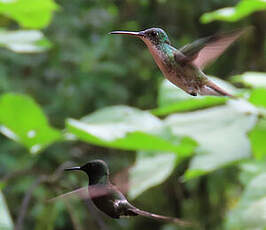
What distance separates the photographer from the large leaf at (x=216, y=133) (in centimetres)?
109

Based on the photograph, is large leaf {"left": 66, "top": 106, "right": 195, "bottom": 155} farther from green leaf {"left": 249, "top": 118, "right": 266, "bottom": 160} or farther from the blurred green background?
the blurred green background

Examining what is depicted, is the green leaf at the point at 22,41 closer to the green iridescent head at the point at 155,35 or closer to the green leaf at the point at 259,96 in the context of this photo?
the green leaf at the point at 259,96

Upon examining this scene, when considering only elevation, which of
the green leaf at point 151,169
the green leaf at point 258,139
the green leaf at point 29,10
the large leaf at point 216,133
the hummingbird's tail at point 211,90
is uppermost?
the hummingbird's tail at point 211,90

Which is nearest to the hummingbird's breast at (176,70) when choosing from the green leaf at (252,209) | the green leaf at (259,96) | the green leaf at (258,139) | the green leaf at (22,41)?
the green leaf at (259,96)

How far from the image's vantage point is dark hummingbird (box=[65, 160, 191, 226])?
33 centimetres

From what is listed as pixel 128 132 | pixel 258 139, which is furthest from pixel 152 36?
pixel 258 139

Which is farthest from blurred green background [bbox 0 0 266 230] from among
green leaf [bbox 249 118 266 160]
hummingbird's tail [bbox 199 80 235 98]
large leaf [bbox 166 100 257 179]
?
hummingbird's tail [bbox 199 80 235 98]

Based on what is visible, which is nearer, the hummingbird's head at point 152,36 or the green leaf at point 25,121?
the hummingbird's head at point 152,36

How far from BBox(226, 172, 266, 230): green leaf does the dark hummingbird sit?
0.53 meters

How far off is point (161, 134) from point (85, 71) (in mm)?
1539

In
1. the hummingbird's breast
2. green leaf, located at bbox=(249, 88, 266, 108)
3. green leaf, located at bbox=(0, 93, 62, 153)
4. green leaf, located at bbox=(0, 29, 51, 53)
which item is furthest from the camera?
green leaf, located at bbox=(0, 29, 51, 53)

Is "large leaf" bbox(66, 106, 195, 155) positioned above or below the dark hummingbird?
below

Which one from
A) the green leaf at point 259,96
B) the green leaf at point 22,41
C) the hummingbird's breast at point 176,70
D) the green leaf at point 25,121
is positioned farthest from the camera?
the green leaf at point 22,41

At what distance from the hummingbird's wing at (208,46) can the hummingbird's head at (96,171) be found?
0.28 feet
